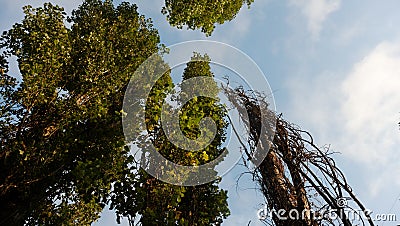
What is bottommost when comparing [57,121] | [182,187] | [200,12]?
[182,187]

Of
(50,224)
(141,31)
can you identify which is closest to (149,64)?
(141,31)

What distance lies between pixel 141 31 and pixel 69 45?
319 cm

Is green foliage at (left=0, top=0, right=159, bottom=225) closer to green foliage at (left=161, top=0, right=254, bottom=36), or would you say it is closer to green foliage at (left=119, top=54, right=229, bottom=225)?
green foliage at (left=119, top=54, right=229, bottom=225)

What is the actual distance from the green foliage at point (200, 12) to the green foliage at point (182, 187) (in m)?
2.25

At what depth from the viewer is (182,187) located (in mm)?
7410

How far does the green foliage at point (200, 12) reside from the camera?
34.4 feet

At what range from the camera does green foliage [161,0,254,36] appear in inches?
413

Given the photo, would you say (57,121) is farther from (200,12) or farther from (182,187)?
(200,12)

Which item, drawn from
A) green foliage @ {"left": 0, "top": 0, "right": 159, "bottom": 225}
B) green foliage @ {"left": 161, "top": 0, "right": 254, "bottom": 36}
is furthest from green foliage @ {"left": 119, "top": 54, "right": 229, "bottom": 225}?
green foliage @ {"left": 161, "top": 0, "right": 254, "bottom": 36}

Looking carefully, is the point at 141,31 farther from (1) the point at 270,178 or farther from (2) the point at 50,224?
(1) the point at 270,178

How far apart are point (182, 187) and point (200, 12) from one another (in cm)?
527

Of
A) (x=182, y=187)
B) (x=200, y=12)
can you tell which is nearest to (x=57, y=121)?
(x=182, y=187)

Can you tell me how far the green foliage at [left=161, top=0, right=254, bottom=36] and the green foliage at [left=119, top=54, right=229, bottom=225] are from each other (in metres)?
2.25

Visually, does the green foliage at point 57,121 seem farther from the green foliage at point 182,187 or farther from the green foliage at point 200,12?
the green foliage at point 200,12
